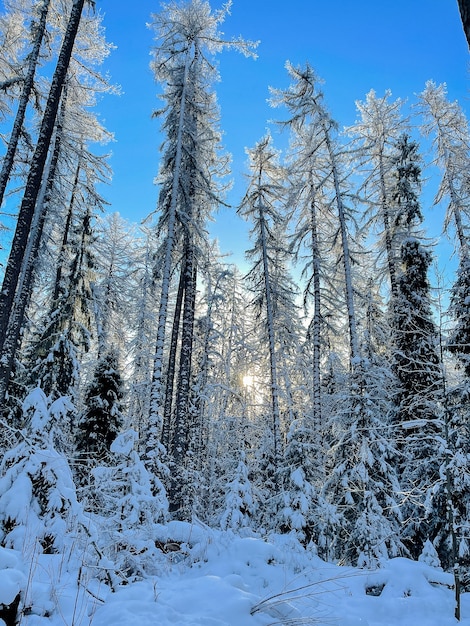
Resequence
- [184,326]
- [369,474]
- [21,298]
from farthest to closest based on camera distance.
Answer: [184,326] < [21,298] < [369,474]

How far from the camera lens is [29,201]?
1032cm

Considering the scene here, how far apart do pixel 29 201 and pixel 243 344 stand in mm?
11473

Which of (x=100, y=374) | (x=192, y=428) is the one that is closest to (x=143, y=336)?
(x=192, y=428)

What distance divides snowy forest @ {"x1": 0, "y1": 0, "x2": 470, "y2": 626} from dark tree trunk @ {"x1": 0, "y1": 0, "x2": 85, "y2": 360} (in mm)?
66

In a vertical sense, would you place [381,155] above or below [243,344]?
above

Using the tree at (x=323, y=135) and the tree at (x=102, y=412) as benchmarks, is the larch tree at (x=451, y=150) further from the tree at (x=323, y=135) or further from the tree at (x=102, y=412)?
the tree at (x=102, y=412)

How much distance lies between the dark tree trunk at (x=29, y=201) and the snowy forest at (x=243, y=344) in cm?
7

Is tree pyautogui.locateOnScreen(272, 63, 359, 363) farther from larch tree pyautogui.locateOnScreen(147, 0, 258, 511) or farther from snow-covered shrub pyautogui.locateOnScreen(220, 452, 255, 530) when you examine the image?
snow-covered shrub pyautogui.locateOnScreen(220, 452, 255, 530)

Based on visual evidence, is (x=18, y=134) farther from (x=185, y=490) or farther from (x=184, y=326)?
(x=185, y=490)

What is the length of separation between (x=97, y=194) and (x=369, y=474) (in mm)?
14365

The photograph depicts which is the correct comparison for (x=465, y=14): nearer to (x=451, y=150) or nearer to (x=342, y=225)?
(x=342, y=225)

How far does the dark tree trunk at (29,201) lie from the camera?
10008 mm

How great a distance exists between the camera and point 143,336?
2681 centimetres

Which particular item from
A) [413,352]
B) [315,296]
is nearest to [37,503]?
[413,352]
